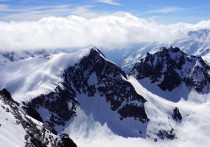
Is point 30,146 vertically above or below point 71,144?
above

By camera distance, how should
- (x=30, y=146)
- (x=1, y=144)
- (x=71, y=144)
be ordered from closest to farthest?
1. (x=1, y=144)
2. (x=30, y=146)
3. (x=71, y=144)

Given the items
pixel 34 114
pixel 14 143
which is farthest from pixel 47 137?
pixel 34 114

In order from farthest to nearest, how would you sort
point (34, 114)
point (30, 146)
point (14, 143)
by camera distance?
point (34, 114)
point (30, 146)
point (14, 143)

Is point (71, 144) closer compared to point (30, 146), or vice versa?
point (30, 146)

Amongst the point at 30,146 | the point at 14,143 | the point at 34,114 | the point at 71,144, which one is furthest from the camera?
the point at 34,114

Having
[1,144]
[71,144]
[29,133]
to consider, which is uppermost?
[1,144]

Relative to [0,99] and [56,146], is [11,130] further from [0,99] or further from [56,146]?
[0,99]

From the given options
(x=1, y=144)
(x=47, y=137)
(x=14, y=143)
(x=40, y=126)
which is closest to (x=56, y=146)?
(x=47, y=137)

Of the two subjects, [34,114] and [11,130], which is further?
[34,114]

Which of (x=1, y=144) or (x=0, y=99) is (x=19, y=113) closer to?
(x=0, y=99)
